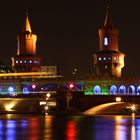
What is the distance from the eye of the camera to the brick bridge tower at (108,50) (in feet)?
553

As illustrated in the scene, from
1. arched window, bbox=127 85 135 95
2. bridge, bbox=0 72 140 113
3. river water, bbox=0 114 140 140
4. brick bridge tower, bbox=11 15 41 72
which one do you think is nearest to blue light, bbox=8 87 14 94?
bridge, bbox=0 72 140 113

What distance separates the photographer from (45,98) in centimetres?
11769

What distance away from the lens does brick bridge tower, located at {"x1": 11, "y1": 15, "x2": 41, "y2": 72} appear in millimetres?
182125

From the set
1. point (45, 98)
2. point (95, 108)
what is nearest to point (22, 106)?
point (45, 98)

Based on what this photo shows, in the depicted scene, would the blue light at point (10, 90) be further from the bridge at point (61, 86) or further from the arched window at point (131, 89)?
the arched window at point (131, 89)

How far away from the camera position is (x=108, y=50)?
16925 cm

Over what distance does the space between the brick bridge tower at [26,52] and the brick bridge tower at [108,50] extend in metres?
22.0

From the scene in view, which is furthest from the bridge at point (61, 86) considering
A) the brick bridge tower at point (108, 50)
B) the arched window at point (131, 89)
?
the brick bridge tower at point (108, 50)

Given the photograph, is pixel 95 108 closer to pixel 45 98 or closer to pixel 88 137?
pixel 45 98

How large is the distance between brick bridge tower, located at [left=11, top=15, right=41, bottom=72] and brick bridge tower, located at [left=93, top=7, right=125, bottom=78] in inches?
868

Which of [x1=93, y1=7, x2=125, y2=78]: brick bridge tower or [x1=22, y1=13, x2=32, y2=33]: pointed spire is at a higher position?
[x1=22, y1=13, x2=32, y2=33]: pointed spire

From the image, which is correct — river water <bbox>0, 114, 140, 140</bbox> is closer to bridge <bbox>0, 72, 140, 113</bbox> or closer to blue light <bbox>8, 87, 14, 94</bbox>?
bridge <bbox>0, 72, 140, 113</bbox>

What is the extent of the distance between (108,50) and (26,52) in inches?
1069

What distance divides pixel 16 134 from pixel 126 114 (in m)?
44.4
